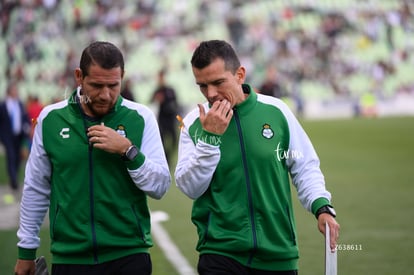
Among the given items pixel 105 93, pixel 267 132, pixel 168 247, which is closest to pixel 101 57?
pixel 105 93

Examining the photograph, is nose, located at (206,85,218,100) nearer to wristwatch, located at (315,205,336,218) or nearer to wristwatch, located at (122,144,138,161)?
wristwatch, located at (122,144,138,161)

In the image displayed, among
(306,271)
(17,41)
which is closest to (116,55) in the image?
(306,271)

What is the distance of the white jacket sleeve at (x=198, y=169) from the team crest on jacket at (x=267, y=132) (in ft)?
1.08

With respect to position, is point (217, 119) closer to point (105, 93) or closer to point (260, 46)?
point (105, 93)

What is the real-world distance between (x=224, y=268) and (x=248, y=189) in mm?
410

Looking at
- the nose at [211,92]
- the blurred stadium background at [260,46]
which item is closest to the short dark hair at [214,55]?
the nose at [211,92]

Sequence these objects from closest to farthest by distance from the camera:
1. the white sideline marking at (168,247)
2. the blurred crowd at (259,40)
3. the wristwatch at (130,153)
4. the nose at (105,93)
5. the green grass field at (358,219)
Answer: the wristwatch at (130,153) → the nose at (105,93) → the white sideline marking at (168,247) → the green grass field at (358,219) → the blurred crowd at (259,40)

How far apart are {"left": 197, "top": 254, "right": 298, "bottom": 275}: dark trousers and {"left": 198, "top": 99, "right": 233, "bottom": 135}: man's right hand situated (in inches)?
25.7

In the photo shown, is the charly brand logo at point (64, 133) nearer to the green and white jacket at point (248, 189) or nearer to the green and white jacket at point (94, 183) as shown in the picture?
the green and white jacket at point (94, 183)

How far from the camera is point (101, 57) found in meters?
4.35

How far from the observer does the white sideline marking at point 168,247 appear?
852 centimetres

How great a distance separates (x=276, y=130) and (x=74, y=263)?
1233 mm

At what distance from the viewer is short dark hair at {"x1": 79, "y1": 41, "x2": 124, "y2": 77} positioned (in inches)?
171

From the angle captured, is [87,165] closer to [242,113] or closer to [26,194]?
[26,194]
